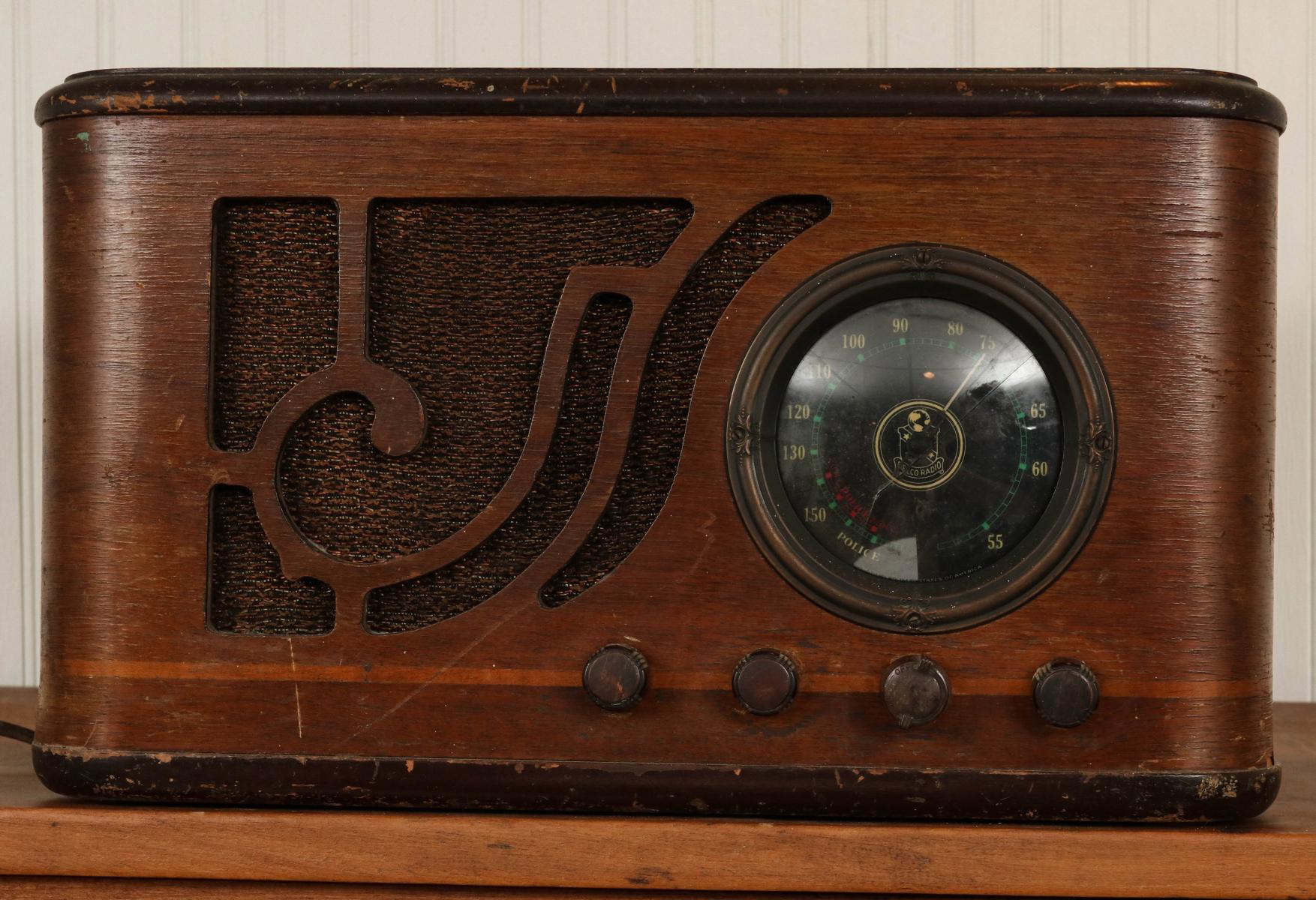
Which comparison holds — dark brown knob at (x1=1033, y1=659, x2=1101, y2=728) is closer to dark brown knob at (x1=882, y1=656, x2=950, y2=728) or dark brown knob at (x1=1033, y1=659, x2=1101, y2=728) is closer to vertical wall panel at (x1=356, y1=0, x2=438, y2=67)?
dark brown knob at (x1=882, y1=656, x2=950, y2=728)

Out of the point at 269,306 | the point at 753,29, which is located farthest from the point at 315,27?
the point at 269,306

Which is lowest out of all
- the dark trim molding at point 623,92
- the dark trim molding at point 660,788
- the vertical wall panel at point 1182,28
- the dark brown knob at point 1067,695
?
the dark trim molding at point 660,788

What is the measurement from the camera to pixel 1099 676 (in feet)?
2.79

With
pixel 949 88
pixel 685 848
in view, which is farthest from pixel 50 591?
pixel 949 88

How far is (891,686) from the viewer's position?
0.84 metres

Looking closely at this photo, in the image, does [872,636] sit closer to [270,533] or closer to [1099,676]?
[1099,676]

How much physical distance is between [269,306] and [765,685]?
46cm

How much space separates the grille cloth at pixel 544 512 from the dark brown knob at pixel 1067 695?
359 mm

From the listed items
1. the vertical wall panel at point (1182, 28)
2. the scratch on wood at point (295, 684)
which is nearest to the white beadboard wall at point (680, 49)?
the vertical wall panel at point (1182, 28)

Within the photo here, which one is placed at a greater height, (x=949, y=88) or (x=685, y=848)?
(x=949, y=88)

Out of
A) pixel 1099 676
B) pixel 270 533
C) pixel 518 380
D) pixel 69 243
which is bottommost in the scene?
pixel 1099 676

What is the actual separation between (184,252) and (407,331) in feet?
0.55

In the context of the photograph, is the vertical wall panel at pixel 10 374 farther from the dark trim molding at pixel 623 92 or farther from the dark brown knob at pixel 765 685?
the dark brown knob at pixel 765 685

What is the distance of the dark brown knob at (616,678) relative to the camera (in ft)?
2.79
